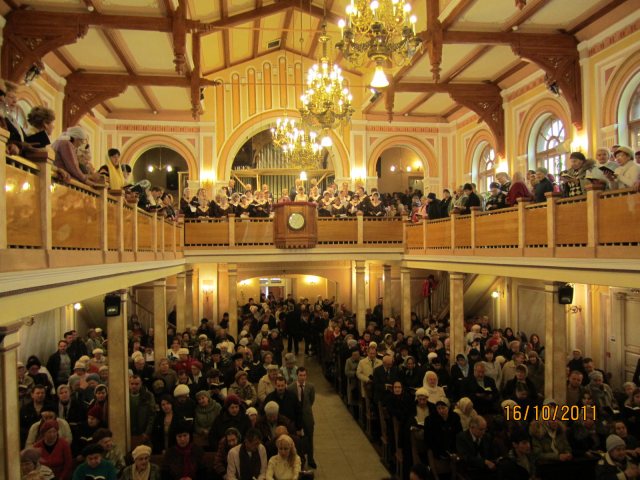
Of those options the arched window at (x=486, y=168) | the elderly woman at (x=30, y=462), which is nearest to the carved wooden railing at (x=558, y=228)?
the arched window at (x=486, y=168)

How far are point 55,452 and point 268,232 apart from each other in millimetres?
10208

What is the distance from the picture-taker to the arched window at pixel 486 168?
1927 centimetres

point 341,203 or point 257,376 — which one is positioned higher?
point 341,203

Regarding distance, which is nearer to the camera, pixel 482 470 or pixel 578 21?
pixel 482 470

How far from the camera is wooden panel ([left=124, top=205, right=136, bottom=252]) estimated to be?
27.4 ft

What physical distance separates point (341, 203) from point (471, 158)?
633 cm

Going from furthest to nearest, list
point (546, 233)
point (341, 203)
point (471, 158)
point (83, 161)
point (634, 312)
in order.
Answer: point (471, 158)
point (341, 203)
point (634, 312)
point (546, 233)
point (83, 161)

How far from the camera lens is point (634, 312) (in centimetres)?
1215

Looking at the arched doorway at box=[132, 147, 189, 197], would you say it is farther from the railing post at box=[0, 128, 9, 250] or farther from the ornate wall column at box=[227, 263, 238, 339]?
the railing post at box=[0, 128, 9, 250]

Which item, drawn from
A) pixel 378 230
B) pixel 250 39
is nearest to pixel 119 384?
pixel 378 230

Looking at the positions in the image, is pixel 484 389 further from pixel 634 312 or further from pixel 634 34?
pixel 634 34

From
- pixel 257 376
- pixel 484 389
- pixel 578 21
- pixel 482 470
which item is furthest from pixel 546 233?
pixel 578 21

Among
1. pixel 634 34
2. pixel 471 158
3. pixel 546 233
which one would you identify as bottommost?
pixel 546 233

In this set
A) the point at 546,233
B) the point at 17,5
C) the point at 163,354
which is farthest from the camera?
the point at 163,354
